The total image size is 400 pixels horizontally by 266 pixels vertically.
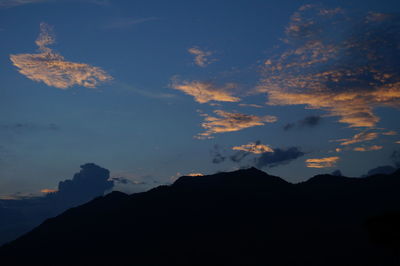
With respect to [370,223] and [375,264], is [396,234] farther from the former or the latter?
[375,264]

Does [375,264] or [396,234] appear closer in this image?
[396,234]

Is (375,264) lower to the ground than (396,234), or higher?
lower

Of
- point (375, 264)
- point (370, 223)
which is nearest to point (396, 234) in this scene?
point (370, 223)

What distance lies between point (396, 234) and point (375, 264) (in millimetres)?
118566

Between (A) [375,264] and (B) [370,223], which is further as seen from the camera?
(A) [375,264]

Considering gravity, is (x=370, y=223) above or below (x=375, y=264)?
above

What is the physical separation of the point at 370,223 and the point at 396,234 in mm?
7316

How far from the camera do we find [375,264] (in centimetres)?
19662

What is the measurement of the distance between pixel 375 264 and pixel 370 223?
115m

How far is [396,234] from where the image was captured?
9500 centimetres

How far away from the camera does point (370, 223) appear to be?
101062mm
